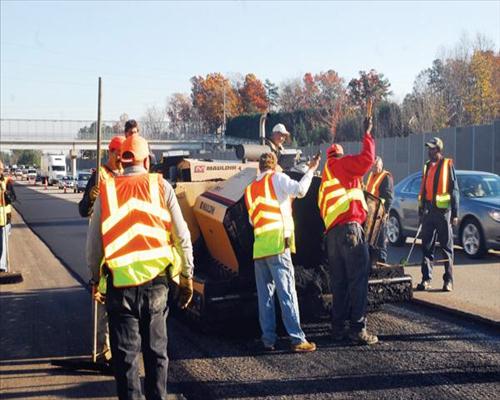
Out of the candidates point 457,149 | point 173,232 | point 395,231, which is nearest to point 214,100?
point 457,149

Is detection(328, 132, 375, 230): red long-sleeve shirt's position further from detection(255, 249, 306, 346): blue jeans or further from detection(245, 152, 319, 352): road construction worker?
detection(255, 249, 306, 346): blue jeans

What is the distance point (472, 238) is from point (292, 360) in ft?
24.2

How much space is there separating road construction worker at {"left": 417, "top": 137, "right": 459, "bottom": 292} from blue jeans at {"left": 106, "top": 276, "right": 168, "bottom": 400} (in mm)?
5653

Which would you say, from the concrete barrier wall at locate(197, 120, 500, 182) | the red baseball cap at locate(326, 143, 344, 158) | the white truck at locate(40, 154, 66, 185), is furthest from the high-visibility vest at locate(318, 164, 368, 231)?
the white truck at locate(40, 154, 66, 185)

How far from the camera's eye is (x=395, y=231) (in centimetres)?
1495

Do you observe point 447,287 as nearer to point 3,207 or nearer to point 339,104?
point 3,207

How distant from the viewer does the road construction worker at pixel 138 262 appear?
466 cm

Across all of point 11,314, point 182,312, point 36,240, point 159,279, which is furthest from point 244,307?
point 36,240

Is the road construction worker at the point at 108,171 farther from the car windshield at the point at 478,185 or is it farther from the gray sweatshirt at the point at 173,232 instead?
the car windshield at the point at 478,185

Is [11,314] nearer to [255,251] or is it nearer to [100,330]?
[100,330]

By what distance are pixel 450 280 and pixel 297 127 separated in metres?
54.9

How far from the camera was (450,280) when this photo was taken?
375 inches

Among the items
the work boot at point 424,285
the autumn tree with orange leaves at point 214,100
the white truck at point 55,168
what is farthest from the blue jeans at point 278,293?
the autumn tree with orange leaves at point 214,100

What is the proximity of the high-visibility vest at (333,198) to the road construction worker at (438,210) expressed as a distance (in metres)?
2.91
